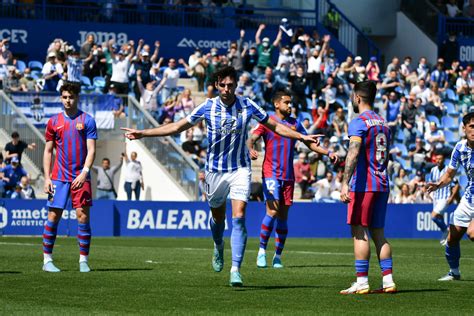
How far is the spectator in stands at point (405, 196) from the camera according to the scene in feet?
102

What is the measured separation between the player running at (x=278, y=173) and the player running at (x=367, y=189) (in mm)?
4351

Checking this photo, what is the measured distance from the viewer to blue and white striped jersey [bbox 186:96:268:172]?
40.8 feet

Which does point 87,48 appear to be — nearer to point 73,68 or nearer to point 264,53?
point 73,68

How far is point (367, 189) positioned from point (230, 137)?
5.64ft

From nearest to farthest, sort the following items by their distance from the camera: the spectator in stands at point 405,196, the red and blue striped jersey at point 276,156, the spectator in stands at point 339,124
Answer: the red and blue striped jersey at point 276,156 < the spectator in stands at point 405,196 < the spectator in stands at point 339,124

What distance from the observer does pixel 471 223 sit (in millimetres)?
13234

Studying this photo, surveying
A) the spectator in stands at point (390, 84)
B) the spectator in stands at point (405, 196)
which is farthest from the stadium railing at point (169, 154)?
the spectator in stands at point (390, 84)

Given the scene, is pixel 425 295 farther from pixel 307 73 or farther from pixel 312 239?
pixel 307 73

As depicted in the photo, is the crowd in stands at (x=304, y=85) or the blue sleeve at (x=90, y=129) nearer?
the blue sleeve at (x=90, y=129)

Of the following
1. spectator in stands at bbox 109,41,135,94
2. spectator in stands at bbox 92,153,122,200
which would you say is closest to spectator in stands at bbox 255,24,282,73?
spectator in stands at bbox 109,41,135,94

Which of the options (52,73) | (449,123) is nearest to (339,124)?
(449,123)

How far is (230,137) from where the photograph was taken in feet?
41.0

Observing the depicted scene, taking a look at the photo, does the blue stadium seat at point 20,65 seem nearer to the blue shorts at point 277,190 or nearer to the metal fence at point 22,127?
the metal fence at point 22,127

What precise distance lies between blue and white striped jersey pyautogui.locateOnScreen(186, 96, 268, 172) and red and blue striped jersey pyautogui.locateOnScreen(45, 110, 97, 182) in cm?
233
